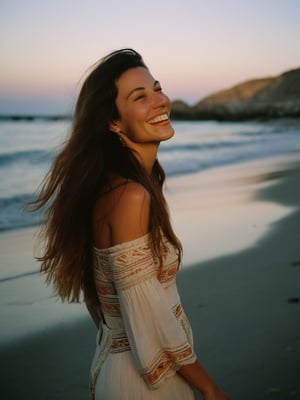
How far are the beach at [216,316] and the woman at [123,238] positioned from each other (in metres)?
1.42

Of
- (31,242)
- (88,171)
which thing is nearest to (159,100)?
(88,171)

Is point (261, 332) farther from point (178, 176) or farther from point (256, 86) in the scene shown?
point (256, 86)

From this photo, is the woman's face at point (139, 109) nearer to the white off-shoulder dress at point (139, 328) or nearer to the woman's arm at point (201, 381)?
the white off-shoulder dress at point (139, 328)

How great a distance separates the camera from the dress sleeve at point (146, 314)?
63.9 inches

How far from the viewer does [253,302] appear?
14.0 ft

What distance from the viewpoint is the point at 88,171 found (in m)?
1.80

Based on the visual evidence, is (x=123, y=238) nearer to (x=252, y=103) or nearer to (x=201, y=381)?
(x=201, y=381)

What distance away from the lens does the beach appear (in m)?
3.21

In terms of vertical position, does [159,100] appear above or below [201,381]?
above

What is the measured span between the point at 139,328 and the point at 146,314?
53mm

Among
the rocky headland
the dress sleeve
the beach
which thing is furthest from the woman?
the rocky headland

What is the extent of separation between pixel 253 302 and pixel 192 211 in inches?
157

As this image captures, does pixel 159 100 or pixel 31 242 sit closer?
pixel 159 100

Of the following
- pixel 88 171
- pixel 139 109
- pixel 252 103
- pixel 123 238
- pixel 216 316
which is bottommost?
pixel 252 103
